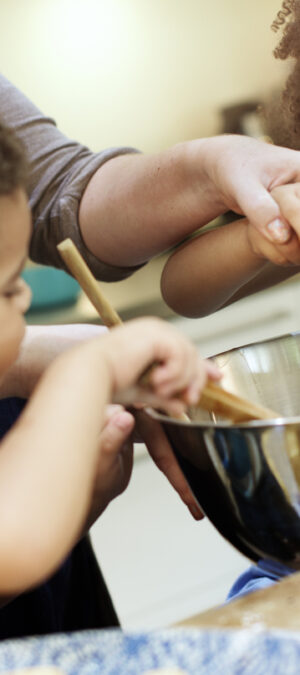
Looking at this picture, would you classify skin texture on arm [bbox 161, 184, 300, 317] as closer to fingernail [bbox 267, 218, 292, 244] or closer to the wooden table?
fingernail [bbox 267, 218, 292, 244]

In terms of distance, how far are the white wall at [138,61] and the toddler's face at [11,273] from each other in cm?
165

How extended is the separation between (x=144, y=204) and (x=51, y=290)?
3.17ft

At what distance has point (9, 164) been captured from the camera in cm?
48

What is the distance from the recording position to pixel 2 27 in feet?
6.45

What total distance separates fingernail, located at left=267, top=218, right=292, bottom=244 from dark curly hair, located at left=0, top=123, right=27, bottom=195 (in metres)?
0.23

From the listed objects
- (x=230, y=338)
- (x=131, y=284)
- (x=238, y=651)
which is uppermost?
(x=238, y=651)

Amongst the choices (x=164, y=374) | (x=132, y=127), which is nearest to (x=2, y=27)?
(x=132, y=127)

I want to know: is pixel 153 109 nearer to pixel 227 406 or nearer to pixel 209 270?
pixel 209 270

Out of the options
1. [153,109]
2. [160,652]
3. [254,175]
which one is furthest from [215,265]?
[153,109]

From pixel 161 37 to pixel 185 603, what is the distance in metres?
1.50

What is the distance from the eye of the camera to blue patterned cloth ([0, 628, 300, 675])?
34 centimetres

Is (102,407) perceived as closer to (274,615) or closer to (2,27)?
(274,615)

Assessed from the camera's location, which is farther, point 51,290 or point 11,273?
point 51,290

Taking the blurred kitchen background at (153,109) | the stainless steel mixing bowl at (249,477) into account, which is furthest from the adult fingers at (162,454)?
the blurred kitchen background at (153,109)
